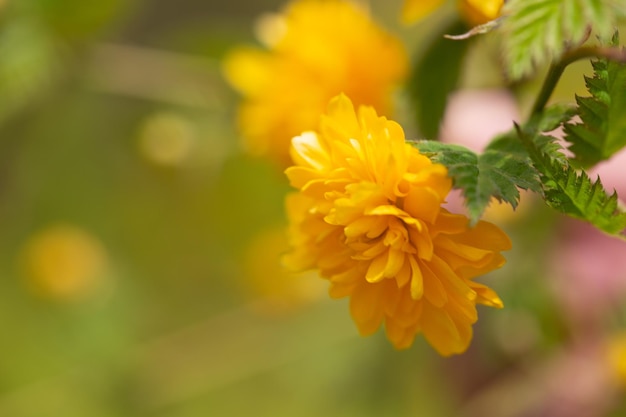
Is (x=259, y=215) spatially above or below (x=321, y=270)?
above

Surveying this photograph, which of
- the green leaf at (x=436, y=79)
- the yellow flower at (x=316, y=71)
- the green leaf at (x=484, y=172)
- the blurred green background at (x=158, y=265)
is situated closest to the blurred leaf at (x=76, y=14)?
the blurred green background at (x=158, y=265)

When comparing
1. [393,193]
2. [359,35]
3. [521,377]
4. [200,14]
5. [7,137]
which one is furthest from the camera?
[200,14]

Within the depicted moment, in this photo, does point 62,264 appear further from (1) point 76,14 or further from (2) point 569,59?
(2) point 569,59

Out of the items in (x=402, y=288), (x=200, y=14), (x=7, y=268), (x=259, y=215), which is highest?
(x=200, y=14)

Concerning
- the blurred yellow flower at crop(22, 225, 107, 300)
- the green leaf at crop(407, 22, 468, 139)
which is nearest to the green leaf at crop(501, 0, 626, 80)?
the green leaf at crop(407, 22, 468, 139)

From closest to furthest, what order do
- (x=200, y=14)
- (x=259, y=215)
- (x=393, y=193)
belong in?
(x=393, y=193)
(x=259, y=215)
(x=200, y=14)

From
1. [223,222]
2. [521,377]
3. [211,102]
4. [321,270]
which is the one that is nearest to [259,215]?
[223,222]

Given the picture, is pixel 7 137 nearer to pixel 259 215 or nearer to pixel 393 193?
pixel 259 215
